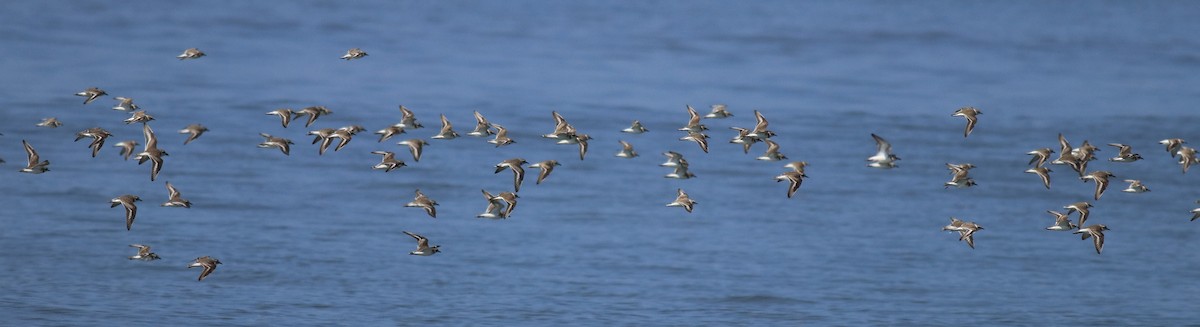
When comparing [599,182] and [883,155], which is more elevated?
[599,182]

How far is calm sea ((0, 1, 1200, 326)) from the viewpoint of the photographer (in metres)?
61.2

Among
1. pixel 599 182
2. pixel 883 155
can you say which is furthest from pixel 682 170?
pixel 599 182

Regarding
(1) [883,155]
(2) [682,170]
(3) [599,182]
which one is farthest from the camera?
(3) [599,182]

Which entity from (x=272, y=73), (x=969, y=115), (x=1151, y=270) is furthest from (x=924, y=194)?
(x=272, y=73)

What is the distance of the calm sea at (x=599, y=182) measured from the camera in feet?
201

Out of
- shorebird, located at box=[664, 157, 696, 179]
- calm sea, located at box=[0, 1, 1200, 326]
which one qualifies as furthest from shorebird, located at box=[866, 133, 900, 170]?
calm sea, located at box=[0, 1, 1200, 326]

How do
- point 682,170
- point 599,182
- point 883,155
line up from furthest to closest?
point 599,182, point 682,170, point 883,155

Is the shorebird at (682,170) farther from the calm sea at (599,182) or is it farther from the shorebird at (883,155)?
the calm sea at (599,182)

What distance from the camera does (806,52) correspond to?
134375mm

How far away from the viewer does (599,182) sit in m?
83.5

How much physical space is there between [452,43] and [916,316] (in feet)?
273

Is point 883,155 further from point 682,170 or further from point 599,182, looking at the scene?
point 599,182

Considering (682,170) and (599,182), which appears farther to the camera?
(599,182)

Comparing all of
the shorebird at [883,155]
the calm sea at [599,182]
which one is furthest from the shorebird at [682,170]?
the calm sea at [599,182]
